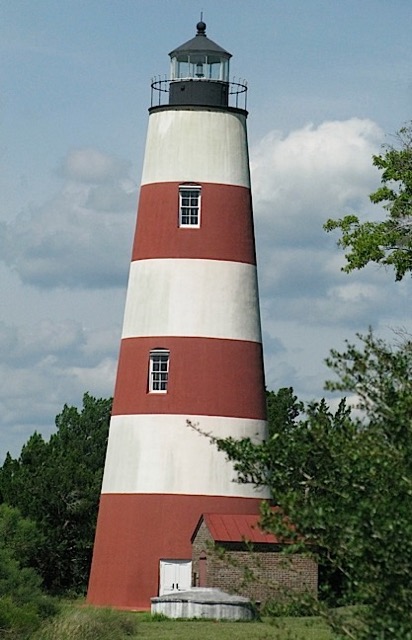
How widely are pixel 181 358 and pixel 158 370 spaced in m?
0.68

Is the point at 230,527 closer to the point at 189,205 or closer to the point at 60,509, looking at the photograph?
the point at 189,205

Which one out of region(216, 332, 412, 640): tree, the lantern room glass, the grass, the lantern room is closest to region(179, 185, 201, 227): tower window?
the lantern room

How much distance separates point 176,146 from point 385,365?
80.1 ft

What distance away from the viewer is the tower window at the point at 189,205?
36.2 m

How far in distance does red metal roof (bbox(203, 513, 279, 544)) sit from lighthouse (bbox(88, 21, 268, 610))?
358mm

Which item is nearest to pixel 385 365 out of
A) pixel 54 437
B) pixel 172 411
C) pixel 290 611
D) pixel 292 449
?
pixel 292 449

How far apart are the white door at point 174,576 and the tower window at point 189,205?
8.09m

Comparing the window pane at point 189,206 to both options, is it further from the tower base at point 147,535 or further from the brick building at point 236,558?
the brick building at point 236,558

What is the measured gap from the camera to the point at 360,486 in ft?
38.8

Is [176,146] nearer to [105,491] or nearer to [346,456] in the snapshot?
[105,491]

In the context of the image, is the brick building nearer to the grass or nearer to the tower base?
the tower base

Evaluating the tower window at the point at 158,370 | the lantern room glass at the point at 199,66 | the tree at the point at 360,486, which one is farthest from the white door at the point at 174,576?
the tree at the point at 360,486

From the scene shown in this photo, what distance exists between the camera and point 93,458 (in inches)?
2274

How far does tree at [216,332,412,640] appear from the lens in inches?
432
